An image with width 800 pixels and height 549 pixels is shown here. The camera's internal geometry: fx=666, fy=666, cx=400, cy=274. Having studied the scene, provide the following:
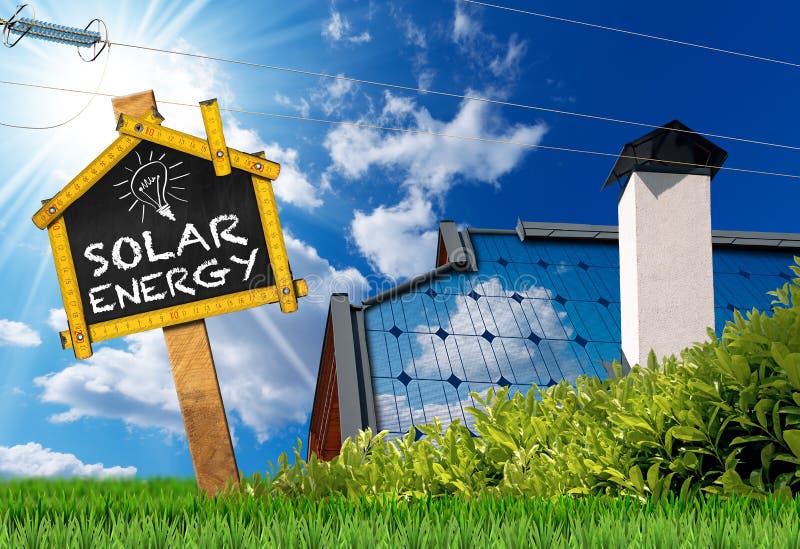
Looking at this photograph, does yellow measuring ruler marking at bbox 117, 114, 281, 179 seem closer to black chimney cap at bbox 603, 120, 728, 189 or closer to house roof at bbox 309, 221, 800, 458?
house roof at bbox 309, 221, 800, 458

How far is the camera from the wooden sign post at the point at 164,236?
6.27m

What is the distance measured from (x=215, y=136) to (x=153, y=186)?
30.5 inches

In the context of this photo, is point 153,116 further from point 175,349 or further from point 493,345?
point 493,345

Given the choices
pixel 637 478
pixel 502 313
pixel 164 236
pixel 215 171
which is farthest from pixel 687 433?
pixel 502 313

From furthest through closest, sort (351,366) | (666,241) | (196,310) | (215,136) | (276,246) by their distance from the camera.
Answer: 1. (666,241)
2. (351,366)
3. (215,136)
4. (276,246)
5. (196,310)

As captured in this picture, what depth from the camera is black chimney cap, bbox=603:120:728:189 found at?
10984 millimetres

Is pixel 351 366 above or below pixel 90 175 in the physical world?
below

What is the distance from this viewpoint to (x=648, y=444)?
476 cm

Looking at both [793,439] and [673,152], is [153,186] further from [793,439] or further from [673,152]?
[673,152]

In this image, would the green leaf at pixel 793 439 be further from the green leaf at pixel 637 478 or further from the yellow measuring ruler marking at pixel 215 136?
the yellow measuring ruler marking at pixel 215 136

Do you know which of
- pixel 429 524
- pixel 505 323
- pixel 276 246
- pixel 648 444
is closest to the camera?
pixel 429 524

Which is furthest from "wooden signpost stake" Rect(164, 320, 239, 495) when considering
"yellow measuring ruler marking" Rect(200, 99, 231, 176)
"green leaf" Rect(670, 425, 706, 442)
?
"green leaf" Rect(670, 425, 706, 442)

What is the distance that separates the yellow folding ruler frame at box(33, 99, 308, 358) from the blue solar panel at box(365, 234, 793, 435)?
4.19m

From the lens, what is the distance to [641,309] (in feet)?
34.4
